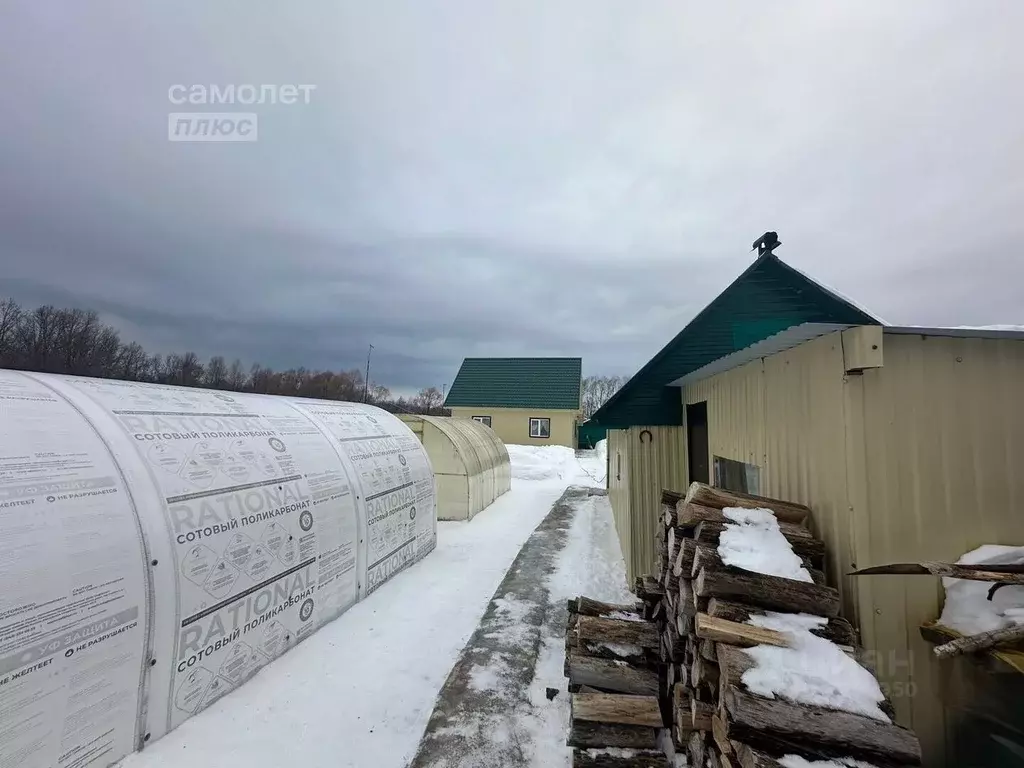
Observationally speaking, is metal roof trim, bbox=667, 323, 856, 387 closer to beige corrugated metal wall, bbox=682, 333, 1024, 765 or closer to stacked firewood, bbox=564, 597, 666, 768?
beige corrugated metal wall, bbox=682, 333, 1024, 765

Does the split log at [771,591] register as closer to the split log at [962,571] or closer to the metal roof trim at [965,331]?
the split log at [962,571]

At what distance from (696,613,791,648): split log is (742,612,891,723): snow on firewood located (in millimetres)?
29

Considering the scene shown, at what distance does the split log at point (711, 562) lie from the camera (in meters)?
2.72

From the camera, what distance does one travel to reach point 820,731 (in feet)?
6.64

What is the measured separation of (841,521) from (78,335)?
35.8 metres

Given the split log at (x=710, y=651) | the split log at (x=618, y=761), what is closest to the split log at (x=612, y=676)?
the split log at (x=618, y=761)

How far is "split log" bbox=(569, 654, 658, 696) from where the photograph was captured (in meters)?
3.59

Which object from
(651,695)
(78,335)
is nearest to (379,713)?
(651,695)

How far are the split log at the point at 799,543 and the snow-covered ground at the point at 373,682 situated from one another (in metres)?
1.99

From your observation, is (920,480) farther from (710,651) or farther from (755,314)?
(710,651)

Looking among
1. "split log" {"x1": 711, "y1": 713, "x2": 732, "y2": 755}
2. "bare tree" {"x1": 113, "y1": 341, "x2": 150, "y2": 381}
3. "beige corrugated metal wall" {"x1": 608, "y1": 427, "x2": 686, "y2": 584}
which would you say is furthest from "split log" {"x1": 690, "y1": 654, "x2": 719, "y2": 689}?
"bare tree" {"x1": 113, "y1": 341, "x2": 150, "y2": 381}

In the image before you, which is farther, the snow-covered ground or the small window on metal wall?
the small window on metal wall

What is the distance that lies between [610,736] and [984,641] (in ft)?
7.42

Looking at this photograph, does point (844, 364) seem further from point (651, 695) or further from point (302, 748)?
point (302, 748)
